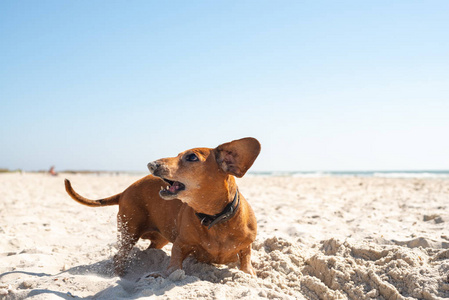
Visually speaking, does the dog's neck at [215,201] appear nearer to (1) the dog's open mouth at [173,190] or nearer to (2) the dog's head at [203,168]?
(2) the dog's head at [203,168]

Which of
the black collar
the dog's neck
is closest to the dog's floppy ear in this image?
the dog's neck

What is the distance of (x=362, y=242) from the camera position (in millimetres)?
3861

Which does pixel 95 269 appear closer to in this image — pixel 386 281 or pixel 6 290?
pixel 6 290

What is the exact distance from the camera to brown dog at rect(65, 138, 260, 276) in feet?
8.96

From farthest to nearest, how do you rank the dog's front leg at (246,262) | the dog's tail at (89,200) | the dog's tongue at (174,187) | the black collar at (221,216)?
1. the dog's tail at (89,200)
2. the dog's front leg at (246,262)
3. the black collar at (221,216)
4. the dog's tongue at (174,187)

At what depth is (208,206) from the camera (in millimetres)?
2793

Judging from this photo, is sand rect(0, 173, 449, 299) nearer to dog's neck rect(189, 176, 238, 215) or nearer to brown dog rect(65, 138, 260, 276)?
brown dog rect(65, 138, 260, 276)

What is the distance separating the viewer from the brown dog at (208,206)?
2.73 m

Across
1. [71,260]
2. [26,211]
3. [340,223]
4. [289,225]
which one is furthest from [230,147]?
[26,211]

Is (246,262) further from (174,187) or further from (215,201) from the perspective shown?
(174,187)

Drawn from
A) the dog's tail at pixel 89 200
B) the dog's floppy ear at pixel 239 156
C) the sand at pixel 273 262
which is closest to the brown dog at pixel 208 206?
the dog's floppy ear at pixel 239 156

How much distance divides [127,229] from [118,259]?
0.29 meters

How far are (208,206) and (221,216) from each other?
13 cm

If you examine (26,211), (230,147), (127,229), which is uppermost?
(230,147)
